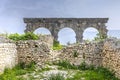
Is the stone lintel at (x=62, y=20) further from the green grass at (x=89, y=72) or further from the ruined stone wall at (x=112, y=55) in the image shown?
the ruined stone wall at (x=112, y=55)

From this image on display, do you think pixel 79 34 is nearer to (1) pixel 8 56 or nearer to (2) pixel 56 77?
(1) pixel 8 56

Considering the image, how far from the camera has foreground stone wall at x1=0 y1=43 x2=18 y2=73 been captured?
2245cm

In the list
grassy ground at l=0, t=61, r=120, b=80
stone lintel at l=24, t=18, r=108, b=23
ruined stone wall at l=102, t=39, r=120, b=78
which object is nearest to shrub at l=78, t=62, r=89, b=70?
grassy ground at l=0, t=61, r=120, b=80

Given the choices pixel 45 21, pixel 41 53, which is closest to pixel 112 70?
pixel 41 53

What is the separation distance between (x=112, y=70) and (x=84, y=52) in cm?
355

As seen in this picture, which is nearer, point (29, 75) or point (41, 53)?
point (29, 75)

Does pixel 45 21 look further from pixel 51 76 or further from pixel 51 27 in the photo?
pixel 51 76

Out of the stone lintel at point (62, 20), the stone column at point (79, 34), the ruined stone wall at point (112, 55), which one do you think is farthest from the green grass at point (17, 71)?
the stone lintel at point (62, 20)

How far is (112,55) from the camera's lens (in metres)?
22.5

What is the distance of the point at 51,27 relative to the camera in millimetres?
57750

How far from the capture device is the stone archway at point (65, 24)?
187 ft

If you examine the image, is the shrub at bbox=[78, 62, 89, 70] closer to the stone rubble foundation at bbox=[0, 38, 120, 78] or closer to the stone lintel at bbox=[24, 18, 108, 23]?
the stone rubble foundation at bbox=[0, 38, 120, 78]

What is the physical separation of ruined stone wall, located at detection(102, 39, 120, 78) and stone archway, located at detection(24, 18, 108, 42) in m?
32.4

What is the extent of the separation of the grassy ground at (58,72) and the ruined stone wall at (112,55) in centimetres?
34
